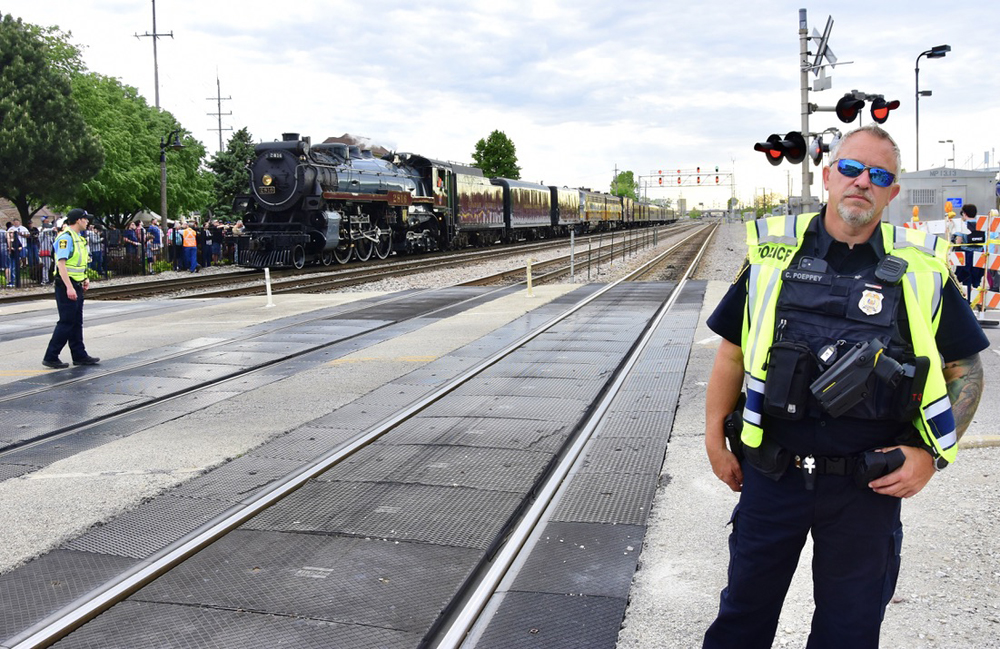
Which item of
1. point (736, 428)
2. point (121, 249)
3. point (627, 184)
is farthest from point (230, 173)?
point (627, 184)

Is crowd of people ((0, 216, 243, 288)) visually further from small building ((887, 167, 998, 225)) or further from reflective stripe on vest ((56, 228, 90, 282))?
small building ((887, 167, 998, 225))

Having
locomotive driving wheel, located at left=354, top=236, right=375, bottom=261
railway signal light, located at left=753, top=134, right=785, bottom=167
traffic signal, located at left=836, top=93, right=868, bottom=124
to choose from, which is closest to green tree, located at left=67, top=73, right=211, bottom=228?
locomotive driving wheel, located at left=354, top=236, right=375, bottom=261

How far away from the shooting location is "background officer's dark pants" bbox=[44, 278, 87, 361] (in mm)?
9758

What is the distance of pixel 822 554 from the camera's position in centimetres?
266

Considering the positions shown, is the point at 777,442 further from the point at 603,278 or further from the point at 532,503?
the point at 603,278

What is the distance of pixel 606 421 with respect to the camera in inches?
280

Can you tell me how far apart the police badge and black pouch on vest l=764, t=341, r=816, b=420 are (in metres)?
0.19

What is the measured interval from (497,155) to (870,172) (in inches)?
4507

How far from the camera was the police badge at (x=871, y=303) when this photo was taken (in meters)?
2.50

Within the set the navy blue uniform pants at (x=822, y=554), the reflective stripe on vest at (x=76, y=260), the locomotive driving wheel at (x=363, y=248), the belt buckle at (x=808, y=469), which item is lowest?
the navy blue uniform pants at (x=822, y=554)

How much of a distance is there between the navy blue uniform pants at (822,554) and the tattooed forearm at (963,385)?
0.37m

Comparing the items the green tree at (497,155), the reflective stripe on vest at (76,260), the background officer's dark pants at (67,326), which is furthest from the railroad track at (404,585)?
the green tree at (497,155)

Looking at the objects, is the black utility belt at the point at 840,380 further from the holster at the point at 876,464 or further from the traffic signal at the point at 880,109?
the traffic signal at the point at 880,109

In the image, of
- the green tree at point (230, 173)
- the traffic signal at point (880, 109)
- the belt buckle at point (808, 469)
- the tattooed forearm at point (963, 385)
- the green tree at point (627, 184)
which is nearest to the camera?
the belt buckle at point (808, 469)
